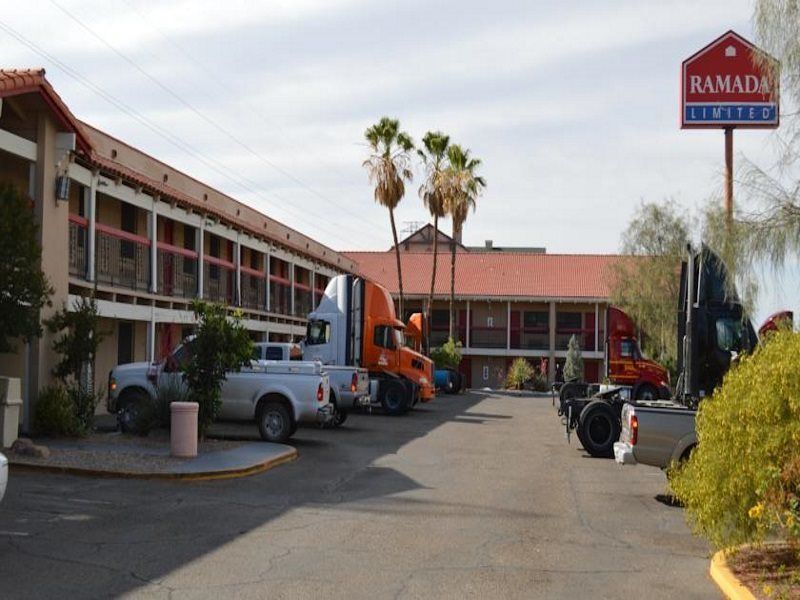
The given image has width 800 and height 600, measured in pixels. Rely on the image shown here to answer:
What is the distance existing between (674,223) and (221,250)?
17833 millimetres

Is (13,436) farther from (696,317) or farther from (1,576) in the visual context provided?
(696,317)

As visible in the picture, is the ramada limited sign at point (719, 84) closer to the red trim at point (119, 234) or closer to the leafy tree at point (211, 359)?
the leafy tree at point (211, 359)

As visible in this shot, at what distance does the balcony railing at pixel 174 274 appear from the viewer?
A: 98.0 ft

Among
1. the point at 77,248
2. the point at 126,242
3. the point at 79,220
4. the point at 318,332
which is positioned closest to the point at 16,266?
the point at 79,220

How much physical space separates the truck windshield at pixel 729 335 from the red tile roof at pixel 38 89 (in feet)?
39.4

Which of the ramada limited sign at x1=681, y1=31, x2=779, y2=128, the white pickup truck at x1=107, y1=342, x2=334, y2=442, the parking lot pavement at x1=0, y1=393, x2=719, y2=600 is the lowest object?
the parking lot pavement at x1=0, y1=393, x2=719, y2=600

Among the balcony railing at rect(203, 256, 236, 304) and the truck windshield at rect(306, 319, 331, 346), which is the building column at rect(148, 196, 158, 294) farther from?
the balcony railing at rect(203, 256, 236, 304)

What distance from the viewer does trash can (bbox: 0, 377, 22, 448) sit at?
16.9m

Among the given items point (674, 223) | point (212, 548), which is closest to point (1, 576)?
point (212, 548)

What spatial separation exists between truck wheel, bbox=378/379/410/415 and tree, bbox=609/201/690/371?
13169 mm

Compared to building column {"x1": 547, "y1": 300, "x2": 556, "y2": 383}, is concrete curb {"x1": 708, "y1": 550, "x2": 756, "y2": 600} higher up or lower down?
lower down

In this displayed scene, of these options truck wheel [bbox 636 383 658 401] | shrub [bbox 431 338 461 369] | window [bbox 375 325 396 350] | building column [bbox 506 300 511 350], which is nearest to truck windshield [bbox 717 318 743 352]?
window [bbox 375 325 396 350]

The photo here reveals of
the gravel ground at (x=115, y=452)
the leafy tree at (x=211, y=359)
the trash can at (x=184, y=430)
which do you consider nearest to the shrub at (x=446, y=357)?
the gravel ground at (x=115, y=452)

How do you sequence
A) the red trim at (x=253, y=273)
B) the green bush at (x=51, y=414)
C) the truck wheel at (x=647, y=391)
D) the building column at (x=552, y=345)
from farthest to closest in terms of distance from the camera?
1. the building column at (x=552, y=345)
2. the red trim at (x=253, y=273)
3. the truck wheel at (x=647, y=391)
4. the green bush at (x=51, y=414)
